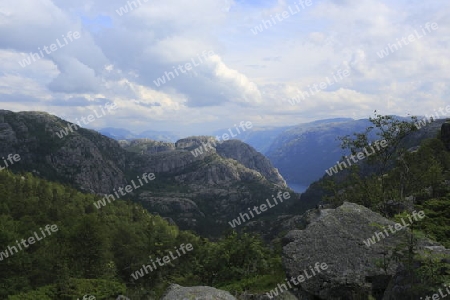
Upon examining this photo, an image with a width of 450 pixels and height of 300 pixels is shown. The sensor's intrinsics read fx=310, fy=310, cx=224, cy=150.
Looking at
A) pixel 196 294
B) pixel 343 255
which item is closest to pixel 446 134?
pixel 343 255

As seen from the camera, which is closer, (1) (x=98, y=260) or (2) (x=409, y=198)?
(2) (x=409, y=198)

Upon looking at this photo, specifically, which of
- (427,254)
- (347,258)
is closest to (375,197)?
(347,258)

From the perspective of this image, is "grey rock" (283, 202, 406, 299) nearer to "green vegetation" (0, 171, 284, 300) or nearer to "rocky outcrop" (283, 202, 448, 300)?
"rocky outcrop" (283, 202, 448, 300)

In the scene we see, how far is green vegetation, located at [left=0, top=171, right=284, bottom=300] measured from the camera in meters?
30.2

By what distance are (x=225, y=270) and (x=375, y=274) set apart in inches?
645

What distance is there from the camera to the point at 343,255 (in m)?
17.8

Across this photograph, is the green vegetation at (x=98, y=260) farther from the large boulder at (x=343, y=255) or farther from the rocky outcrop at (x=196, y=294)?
the rocky outcrop at (x=196, y=294)

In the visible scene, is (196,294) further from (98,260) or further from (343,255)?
(98,260)

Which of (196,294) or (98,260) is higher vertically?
(196,294)

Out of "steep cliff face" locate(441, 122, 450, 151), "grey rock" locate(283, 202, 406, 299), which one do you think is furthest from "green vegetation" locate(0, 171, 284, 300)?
"steep cliff face" locate(441, 122, 450, 151)

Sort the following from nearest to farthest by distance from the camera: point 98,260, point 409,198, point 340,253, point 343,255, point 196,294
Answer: point 196,294, point 343,255, point 340,253, point 409,198, point 98,260

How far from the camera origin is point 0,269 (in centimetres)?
6388

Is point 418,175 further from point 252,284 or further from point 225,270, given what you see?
point 252,284

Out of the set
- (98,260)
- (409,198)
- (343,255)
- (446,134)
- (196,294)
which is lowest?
(446,134)
